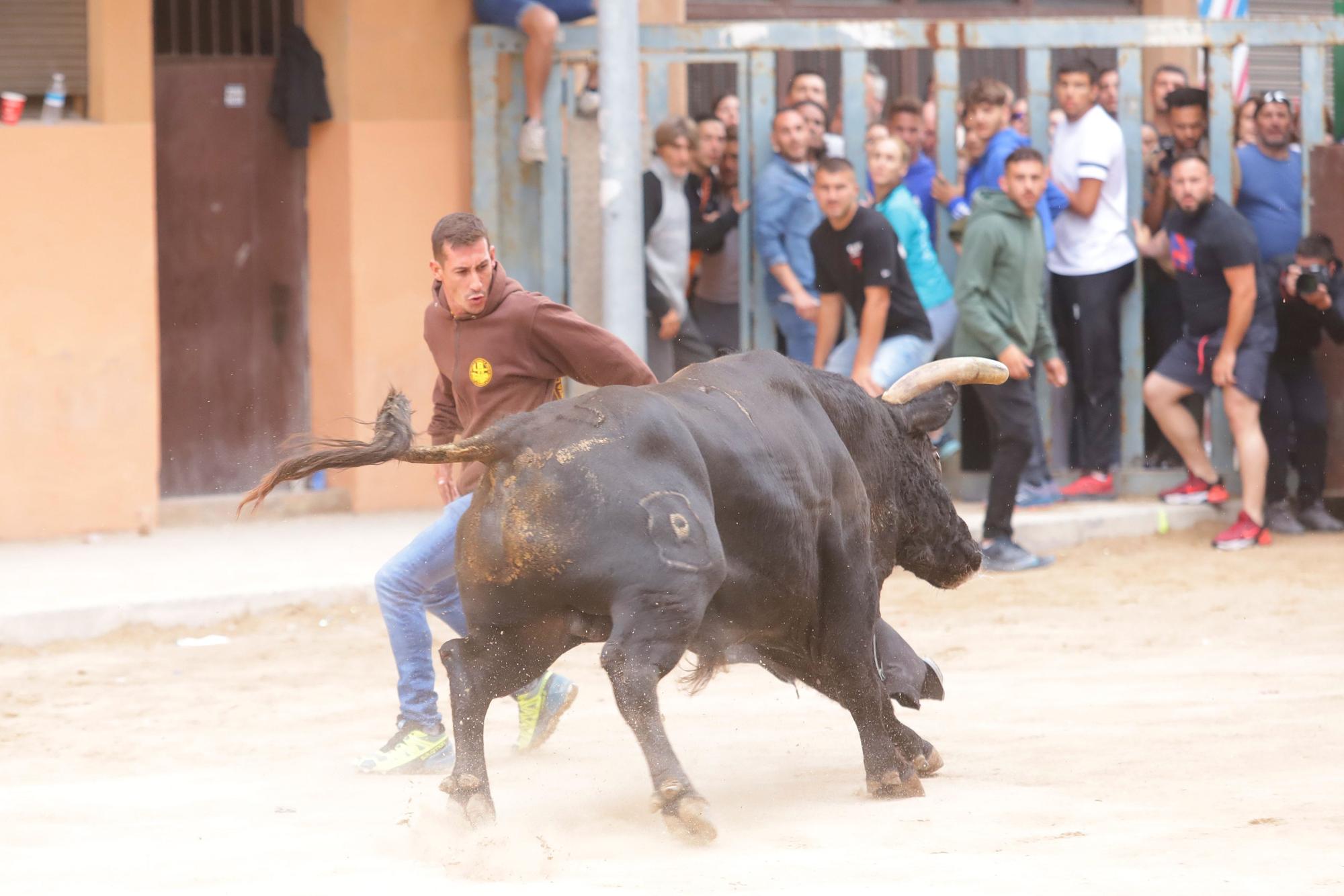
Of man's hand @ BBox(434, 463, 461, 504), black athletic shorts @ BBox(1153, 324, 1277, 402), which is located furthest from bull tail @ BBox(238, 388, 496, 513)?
black athletic shorts @ BBox(1153, 324, 1277, 402)

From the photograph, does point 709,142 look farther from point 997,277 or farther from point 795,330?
point 997,277

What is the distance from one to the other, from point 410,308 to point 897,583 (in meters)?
3.15

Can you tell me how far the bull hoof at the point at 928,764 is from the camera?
18.6 ft

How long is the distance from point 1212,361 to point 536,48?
13.3 ft

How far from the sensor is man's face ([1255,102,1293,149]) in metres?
10.9

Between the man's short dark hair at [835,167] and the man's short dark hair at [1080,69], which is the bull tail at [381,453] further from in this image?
the man's short dark hair at [1080,69]

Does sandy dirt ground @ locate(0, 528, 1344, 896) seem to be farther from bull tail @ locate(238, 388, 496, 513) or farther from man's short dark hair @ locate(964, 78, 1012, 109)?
man's short dark hair @ locate(964, 78, 1012, 109)

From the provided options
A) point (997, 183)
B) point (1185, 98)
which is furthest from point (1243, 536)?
point (1185, 98)

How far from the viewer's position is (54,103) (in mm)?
10070

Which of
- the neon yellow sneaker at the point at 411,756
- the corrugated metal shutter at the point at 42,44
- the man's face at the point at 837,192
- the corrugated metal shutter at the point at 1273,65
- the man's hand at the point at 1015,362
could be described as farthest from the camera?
the corrugated metal shutter at the point at 1273,65

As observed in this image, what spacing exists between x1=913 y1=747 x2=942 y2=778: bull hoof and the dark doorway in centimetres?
592

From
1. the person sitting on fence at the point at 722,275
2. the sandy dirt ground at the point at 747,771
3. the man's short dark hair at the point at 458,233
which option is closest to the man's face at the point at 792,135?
the person sitting on fence at the point at 722,275

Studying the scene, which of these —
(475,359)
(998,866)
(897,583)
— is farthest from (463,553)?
(897,583)

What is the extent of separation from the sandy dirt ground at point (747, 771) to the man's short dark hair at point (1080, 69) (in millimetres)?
3189
